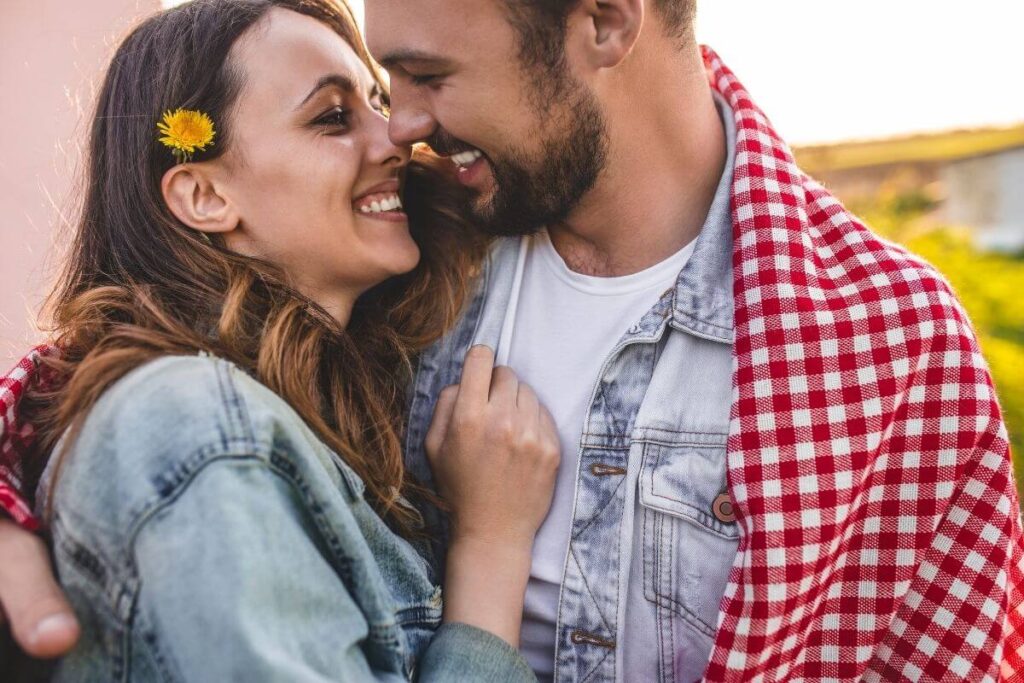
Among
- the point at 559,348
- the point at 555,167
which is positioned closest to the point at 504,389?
the point at 559,348

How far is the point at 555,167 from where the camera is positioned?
1668 mm

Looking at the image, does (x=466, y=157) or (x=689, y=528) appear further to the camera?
(x=466, y=157)

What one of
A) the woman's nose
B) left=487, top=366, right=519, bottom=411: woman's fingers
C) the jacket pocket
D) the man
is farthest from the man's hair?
the jacket pocket

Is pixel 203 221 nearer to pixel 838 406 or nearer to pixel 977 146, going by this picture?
pixel 838 406

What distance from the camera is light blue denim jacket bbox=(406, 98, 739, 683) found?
1436 mm

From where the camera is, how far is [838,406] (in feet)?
4.52

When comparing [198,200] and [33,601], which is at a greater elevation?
[198,200]

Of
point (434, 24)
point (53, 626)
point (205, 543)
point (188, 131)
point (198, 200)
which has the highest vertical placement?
point (434, 24)

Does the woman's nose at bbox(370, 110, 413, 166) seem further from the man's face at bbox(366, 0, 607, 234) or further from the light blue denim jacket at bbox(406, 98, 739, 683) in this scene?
the light blue denim jacket at bbox(406, 98, 739, 683)

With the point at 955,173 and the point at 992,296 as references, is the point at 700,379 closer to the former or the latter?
the point at 992,296

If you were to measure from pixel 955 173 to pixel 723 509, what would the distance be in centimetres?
581

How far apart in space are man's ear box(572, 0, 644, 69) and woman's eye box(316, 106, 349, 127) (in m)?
0.46

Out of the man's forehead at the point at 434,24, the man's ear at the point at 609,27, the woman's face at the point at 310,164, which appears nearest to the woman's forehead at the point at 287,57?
the woman's face at the point at 310,164

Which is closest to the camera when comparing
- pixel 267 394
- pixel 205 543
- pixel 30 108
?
pixel 205 543
